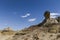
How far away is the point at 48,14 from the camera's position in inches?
1757

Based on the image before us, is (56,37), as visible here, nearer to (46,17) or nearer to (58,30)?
(58,30)

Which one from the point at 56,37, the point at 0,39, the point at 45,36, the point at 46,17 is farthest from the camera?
the point at 46,17

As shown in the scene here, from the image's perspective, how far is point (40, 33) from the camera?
83.6ft

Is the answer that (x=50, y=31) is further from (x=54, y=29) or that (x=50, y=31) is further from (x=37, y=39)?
(x=37, y=39)

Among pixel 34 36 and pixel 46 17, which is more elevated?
pixel 46 17

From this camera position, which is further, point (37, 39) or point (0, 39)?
point (0, 39)

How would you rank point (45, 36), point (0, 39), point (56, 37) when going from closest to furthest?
point (56, 37)
point (45, 36)
point (0, 39)

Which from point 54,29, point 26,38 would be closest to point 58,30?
point 54,29

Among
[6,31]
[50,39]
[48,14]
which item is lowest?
[50,39]

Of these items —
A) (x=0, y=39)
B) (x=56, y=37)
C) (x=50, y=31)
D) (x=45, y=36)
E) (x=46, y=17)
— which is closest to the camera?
(x=56, y=37)

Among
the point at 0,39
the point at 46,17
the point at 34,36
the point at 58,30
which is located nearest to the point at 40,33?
the point at 34,36

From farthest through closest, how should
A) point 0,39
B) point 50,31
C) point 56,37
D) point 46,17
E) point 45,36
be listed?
point 46,17
point 0,39
point 50,31
point 45,36
point 56,37

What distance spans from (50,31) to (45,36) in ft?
6.83

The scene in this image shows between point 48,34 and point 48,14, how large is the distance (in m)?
20.4
